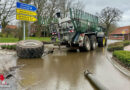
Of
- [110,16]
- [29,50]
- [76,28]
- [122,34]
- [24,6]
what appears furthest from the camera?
[110,16]

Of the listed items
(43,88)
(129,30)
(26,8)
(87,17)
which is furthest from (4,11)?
(129,30)

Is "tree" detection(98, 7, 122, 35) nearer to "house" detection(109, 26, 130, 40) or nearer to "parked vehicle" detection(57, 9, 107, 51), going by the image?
"house" detection(109, 26, 130, 40)

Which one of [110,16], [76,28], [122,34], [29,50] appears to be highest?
[110,16]

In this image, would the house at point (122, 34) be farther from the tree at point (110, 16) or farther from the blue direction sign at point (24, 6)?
the blue direction sign at point (24, 6)

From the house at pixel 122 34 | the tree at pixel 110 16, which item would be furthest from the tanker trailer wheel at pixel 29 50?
the tree at pixel 110 16

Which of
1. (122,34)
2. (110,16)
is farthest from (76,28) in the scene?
(110,16)

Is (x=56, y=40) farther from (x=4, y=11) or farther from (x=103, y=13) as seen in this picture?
(x=103, y=13)

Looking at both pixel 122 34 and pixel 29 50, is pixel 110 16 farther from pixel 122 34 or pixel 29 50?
pixel 29 50

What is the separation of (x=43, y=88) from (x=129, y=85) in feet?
7.31

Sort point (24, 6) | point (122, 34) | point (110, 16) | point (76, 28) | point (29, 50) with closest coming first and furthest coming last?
1. point (29, 50)
2. point (24, 6)
3. point (76, 28)
4. point (122, 34)
5. point (110, 16)

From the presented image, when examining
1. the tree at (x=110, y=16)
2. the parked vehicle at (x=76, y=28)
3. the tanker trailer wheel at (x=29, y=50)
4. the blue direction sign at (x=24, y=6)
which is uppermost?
the tree at (x=110, y=16)

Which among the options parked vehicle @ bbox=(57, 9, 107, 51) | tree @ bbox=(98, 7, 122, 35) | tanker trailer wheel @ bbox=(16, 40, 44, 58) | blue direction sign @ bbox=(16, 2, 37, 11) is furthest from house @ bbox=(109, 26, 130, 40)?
tanker trailer wheel @ bbox=(16, 40, 44, 58)

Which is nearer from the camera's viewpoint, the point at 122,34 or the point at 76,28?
the point at 76,28

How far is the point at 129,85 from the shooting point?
3.12 meters
